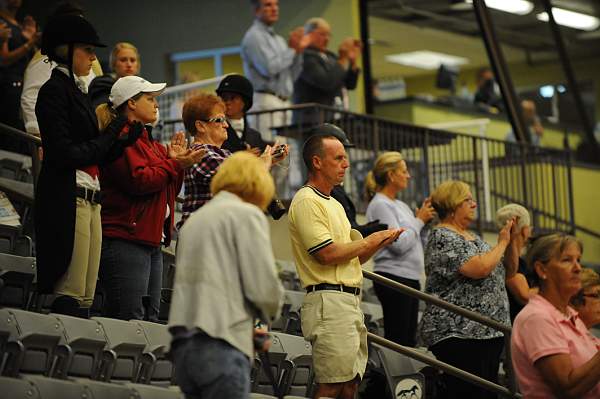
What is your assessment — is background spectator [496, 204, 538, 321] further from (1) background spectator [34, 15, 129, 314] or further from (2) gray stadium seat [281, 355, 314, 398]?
(1) background spectator [34, 15, 129, 314]

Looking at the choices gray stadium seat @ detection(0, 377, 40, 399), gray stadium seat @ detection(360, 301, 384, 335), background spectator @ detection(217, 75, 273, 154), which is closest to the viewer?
gray stadium seat @ detection(0, 377, 40, 399)

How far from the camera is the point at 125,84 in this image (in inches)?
246

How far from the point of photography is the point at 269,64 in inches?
433

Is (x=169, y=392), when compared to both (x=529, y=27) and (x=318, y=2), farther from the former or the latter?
(x=529, y=27)

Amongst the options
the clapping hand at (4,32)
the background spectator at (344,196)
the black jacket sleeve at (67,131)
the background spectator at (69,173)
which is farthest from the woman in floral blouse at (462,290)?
the clapping hand at (4,32)

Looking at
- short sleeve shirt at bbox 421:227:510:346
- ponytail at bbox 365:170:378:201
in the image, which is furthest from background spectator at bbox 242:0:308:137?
short sleeve shirt at bbox 421:227:510:346

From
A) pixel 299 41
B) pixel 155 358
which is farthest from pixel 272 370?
pixel 299 41

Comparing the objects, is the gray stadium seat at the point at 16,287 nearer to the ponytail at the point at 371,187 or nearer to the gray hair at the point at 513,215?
the ponytail at the point at 371,187

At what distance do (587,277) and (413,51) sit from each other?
12.5m

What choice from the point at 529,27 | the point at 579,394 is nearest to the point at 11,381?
the point at 579,394

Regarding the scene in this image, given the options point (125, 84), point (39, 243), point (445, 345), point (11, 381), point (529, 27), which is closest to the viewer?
point (11, 381)

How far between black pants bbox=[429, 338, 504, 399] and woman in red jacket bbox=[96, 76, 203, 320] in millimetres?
1776

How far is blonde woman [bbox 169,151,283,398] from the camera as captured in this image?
439 cm

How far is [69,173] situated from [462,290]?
243 centimetres
